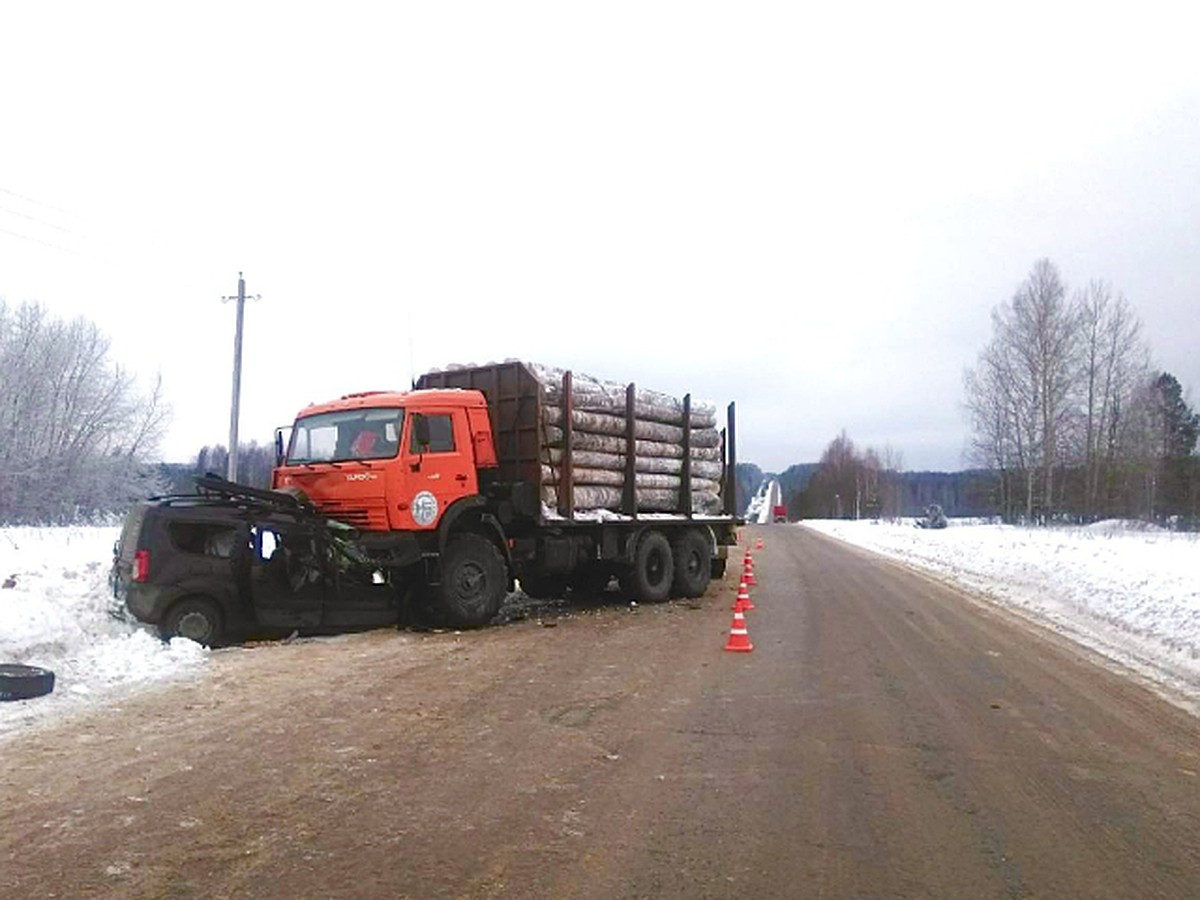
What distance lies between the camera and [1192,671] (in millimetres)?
10102

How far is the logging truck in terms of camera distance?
484 inches

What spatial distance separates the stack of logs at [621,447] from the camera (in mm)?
14016

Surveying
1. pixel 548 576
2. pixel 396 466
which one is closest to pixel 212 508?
pixel 396 466

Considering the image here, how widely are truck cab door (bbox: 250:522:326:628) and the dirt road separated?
1.04m

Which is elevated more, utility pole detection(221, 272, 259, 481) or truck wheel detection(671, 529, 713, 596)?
utility pole detection(221, 272, 259, 481)

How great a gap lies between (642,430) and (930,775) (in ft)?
34.3

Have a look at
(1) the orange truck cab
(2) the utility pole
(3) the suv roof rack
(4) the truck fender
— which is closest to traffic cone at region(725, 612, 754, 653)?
(4) the truck fender

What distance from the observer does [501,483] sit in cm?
1360

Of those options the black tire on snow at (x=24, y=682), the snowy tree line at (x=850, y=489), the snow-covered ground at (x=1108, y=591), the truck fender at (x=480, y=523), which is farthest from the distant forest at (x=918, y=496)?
the black tire on snow at (x=24, y=682)

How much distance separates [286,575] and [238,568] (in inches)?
23.8

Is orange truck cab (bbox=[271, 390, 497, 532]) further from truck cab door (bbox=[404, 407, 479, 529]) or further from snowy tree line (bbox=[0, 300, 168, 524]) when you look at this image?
snowy tree line (bbox=[0, 300, 168, 524])

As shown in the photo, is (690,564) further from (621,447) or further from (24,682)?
(24,682)

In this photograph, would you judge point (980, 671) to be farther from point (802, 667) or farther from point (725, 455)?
point (725, 455)

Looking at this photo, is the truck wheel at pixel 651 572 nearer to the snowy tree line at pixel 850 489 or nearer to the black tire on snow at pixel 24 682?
the black tire on snow at pixel 24 682
